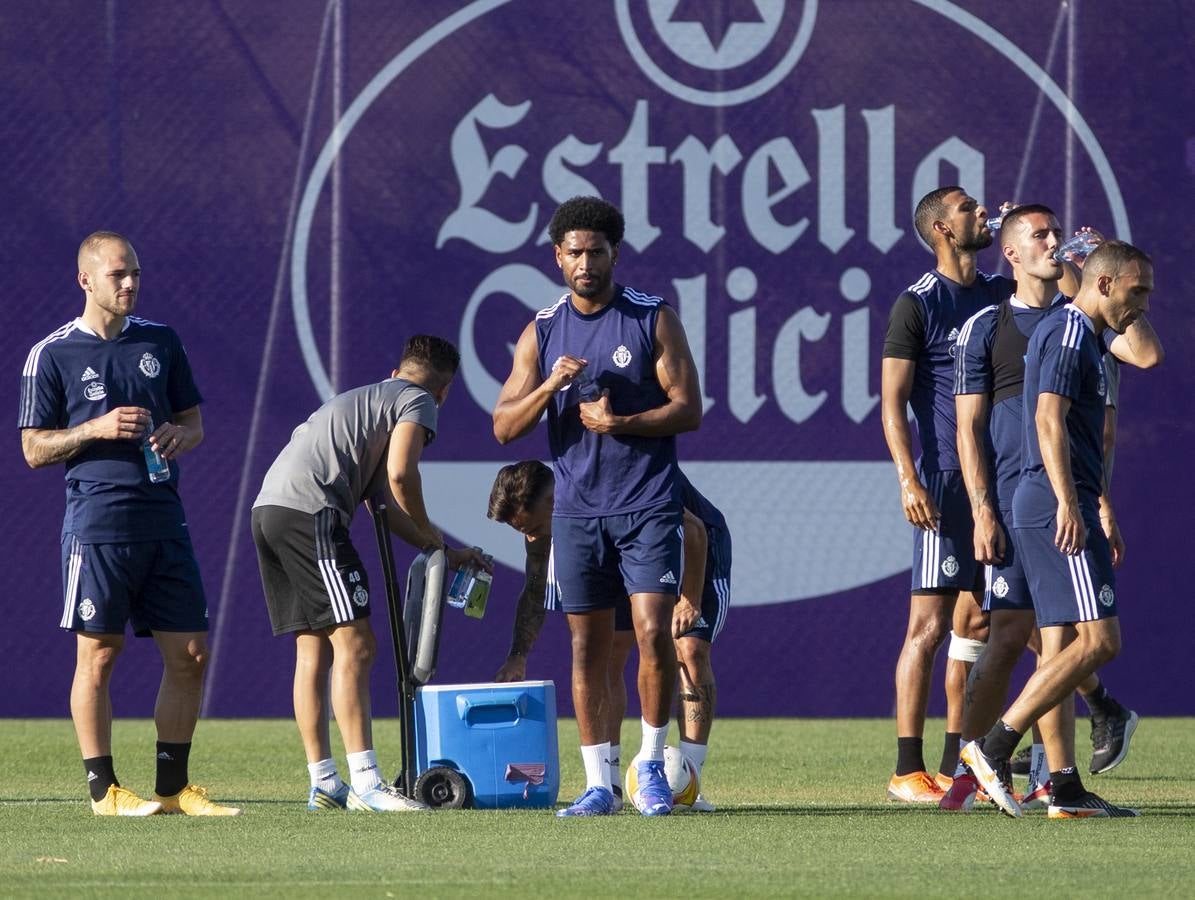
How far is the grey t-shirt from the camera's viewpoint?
21.8 feet

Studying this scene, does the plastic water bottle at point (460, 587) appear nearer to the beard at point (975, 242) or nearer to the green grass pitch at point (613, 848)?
the green grass pitch at point (613, 848)

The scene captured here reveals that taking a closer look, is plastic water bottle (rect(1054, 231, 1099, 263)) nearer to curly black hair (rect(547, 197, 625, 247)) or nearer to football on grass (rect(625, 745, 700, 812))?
curly black hair (rect(547, 197, 625, 247))

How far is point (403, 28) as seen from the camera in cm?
1025

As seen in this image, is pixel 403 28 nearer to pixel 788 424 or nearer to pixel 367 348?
pixel 367 348

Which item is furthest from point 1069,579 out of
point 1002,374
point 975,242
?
point 975,242

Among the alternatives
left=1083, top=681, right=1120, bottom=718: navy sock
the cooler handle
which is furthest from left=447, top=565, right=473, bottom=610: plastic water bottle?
left=1083, top=681, right=1120, bottom=718: navy sock

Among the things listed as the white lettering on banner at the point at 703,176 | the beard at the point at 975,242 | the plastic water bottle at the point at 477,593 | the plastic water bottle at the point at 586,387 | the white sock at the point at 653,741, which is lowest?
the white sock at the point at 653,741

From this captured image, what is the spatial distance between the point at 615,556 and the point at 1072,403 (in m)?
1.54

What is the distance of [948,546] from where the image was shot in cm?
705

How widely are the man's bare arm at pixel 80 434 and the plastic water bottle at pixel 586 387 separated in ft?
4.63

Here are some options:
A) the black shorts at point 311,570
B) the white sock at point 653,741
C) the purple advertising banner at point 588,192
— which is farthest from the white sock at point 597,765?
the purple advertising banner at point 588,192

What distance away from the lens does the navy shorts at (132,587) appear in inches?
256

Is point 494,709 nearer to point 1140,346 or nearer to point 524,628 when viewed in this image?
point 524,628

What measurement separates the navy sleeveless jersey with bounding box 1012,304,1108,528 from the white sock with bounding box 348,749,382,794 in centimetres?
225
